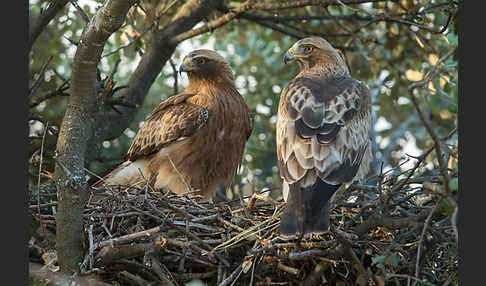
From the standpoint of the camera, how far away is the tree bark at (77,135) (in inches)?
167

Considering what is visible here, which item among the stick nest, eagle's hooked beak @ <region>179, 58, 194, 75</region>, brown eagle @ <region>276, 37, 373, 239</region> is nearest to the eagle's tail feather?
brown eagle @ <region>276, 37, 373, 239</region>

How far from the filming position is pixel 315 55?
661 centimetres

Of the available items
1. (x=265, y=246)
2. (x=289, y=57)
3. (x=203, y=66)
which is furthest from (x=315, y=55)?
(x=265, y=246)

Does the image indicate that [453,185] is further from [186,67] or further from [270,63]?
[270,63]

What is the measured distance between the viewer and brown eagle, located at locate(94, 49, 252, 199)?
267 inches

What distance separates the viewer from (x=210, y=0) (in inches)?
290

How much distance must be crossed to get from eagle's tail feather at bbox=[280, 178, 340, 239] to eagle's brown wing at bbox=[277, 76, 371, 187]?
0.25ft

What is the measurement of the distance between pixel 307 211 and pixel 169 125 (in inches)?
112

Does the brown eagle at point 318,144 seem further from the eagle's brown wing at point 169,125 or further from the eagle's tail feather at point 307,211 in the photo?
the eagle's brown wing at point 169,125

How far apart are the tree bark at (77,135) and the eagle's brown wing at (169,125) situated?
94.3 inches

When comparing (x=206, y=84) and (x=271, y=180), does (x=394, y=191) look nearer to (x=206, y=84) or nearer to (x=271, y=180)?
(x=206, y=84)

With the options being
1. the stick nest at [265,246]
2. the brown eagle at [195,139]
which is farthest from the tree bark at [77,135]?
the brown eagle at [195,139]

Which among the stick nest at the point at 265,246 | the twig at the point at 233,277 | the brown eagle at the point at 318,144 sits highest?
the brown eagle at the point at 318,144

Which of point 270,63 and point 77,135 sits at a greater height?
point 270,63
